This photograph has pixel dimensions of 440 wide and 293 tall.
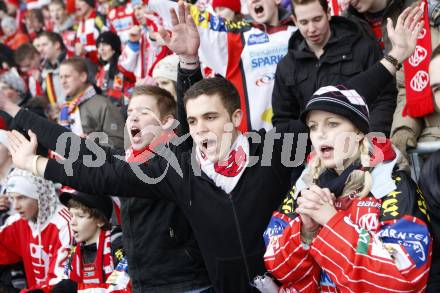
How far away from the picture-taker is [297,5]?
4.88 metres

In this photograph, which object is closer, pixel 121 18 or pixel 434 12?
pixel 434 12

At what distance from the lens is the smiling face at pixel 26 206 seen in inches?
236

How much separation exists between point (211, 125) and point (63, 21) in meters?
9.37

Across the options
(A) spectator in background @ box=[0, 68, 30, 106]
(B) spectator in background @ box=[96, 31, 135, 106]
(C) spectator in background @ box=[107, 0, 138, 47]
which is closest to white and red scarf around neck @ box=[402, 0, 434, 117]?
(B) spectator in background @ box=[96, 31, 135, 106]

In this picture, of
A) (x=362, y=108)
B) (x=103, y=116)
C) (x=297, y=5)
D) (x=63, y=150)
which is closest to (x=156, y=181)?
(x=63, y=150)

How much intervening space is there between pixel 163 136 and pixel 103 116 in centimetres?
292

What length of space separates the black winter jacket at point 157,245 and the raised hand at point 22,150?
25 cm

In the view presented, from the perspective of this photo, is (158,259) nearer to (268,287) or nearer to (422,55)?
(268,287)

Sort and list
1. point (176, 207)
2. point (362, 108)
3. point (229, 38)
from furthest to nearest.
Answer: point (229, 38), point (176, 207), point (362, 108)

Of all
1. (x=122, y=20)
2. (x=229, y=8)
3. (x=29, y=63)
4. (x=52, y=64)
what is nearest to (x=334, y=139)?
(x=229, y=8)

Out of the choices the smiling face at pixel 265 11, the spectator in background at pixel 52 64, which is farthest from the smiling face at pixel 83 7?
the smiling face at pixel 265 11

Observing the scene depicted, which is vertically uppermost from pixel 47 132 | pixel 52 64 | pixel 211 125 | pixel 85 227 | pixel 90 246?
pixel 52 64

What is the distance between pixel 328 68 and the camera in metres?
4.77

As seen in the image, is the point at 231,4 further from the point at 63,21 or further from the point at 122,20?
the point at 63,21
